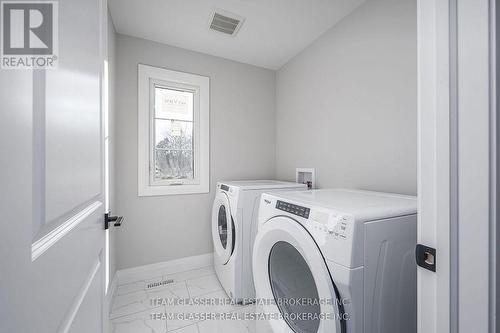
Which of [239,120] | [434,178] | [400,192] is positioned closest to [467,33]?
[434,178]

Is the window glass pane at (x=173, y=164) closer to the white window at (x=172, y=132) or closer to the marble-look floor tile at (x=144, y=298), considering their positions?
the white window at (x=172, y=132)

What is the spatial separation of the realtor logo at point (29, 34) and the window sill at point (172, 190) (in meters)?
1.85

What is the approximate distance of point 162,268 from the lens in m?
2.14

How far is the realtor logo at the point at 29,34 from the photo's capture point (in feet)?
1.02

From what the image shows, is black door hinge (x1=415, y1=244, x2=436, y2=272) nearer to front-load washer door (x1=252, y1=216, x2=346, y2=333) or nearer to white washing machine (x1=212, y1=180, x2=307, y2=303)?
front-load washer door (x1=252, y1=216, x2=346, y2=333)

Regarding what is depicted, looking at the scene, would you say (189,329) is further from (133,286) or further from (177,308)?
(133,286)

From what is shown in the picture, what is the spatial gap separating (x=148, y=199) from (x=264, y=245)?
1528 millimetres

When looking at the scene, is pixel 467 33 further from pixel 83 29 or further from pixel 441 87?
pixel 83 29

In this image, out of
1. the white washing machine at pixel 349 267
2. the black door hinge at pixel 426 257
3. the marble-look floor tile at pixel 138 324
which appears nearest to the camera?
the black door hinge at pixel 426 257

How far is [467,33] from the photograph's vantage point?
532 mm

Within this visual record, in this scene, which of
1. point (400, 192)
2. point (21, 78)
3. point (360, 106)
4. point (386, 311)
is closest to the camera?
point (21, 78)

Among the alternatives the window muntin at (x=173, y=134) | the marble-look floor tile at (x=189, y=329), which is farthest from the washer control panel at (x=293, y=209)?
the window muntin at (x=173, y=134)

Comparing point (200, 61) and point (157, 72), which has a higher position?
point (200, 61)

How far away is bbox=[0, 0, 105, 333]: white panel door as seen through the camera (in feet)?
0.98
